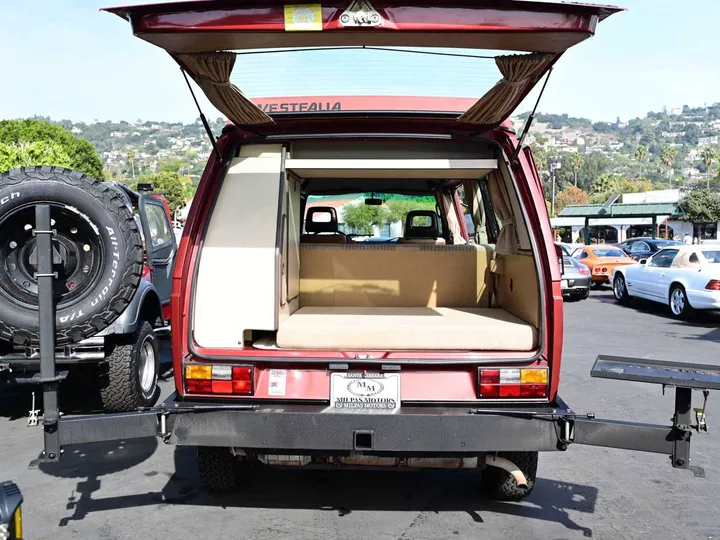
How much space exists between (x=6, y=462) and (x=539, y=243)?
420 cm

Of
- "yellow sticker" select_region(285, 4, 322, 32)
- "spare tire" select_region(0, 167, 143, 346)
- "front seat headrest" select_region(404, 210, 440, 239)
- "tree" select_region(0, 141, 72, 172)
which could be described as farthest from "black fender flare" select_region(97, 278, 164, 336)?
"tree" select_region(0, 141, 72, 172)

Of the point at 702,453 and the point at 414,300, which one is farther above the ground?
the point at 414,300

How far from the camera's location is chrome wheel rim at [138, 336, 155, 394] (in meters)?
6.51

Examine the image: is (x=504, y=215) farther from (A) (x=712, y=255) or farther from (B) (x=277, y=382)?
(A) (x=712, y=255)

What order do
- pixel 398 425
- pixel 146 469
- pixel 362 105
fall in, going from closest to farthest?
pixel 398 425
pixel 362 105
pixel 146 469

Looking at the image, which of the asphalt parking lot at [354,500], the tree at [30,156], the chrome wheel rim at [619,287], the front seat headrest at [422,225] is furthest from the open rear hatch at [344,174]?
the tree at [30,156]

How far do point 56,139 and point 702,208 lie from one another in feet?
174

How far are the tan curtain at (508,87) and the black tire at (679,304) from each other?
429 inches

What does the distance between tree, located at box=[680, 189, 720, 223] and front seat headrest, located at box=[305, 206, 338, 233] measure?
49426 mm

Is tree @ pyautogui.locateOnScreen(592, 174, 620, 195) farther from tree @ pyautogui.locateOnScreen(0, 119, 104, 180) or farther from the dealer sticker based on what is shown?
the dealer sticker

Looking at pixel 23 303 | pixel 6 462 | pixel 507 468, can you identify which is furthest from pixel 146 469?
pixel 507 468

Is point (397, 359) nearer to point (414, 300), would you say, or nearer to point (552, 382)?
point (552, 382)

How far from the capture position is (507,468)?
3871mm

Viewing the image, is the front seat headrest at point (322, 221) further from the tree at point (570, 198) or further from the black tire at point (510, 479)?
the tree at point (570, 198)
